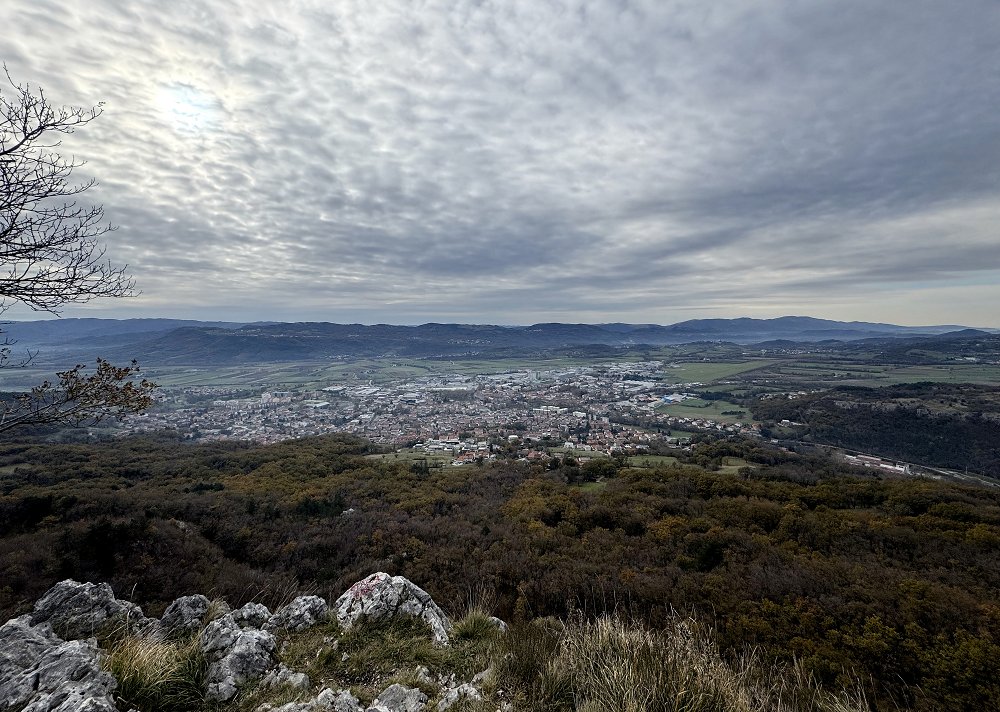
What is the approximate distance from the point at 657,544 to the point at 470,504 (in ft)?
23.9

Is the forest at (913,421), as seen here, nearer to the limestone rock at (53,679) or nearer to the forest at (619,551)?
the forest at (619,551)

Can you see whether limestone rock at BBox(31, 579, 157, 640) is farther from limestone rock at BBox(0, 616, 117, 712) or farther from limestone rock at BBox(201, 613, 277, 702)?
limestone rock at BBox(201, 613, 277, 702)

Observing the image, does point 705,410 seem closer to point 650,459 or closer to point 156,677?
point 650,459

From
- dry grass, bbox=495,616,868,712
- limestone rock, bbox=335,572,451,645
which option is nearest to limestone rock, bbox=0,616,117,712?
limestone rock, bbox=335,572,451,645

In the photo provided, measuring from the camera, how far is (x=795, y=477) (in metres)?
15.3

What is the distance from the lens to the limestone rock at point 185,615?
5.62m

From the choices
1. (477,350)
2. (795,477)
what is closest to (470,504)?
(795,477)

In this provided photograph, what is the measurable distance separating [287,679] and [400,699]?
1.41 m

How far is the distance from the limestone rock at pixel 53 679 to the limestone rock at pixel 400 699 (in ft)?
7.15

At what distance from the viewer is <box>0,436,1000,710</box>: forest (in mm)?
5633

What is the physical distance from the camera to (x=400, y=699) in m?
3.77

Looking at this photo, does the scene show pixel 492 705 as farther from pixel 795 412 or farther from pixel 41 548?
pixel 795 412

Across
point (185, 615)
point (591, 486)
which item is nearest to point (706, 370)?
point (591, 486)

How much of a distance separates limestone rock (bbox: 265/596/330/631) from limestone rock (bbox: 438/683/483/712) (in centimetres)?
279
